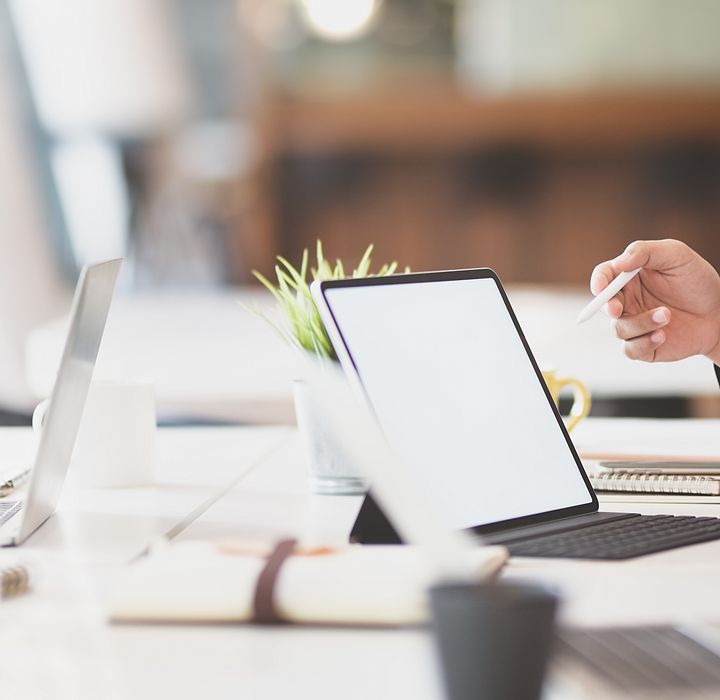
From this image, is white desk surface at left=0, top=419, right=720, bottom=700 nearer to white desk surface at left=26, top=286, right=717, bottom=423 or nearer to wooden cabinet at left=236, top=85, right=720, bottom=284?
white desk surface at left=26, top=286, right=717, bottom=423

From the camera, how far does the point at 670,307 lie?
1.33 meters

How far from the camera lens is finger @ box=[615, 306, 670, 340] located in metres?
1.25

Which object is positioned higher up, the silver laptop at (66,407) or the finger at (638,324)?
the silver laptop at (66,407)

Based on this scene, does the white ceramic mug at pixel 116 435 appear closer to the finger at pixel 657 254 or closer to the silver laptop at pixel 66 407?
the silver laptop at pixel 66 407

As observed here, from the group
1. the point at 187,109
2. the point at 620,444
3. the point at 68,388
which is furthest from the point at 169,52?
the point at 68,388

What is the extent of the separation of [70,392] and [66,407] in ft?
0.04

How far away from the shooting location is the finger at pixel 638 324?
49.4 inches

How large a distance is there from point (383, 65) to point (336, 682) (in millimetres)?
4865

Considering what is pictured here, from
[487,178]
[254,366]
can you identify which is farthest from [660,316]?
[487,178]

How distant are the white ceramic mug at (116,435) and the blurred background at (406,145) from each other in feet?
11.4

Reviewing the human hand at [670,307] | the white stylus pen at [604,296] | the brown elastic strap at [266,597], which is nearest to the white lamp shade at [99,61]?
the human hand at [670,307]

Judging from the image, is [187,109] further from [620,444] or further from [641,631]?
[641,631]

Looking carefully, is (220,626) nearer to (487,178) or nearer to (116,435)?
(116,435)

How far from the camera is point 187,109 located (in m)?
5.00
